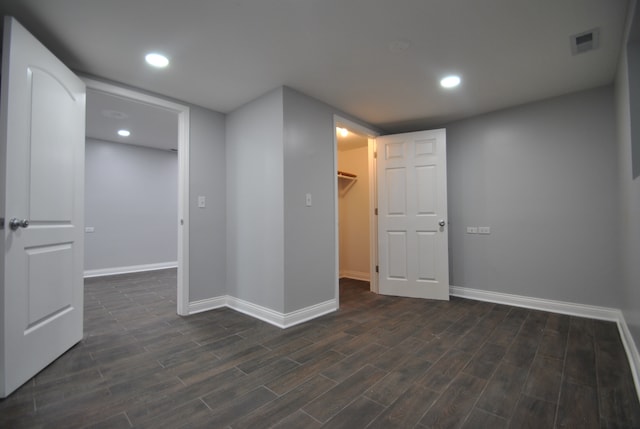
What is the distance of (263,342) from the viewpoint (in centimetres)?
239

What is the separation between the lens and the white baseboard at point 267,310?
109 inches

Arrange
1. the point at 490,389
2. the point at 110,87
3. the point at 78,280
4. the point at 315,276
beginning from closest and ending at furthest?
the point at 490,389 < the point at 78,280 < the point at 110,87 < the point at 315,276

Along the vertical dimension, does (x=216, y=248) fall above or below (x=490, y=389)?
above

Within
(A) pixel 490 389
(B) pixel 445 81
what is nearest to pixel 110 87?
(B) pixel 445 81

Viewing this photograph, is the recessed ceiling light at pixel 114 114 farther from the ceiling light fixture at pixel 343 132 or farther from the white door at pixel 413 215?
the white door at pixel 413 215

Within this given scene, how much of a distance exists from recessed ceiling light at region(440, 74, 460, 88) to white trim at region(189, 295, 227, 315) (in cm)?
325

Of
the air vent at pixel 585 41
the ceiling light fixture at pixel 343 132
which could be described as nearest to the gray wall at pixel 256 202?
the ceiling light fixture at pixel 343 132

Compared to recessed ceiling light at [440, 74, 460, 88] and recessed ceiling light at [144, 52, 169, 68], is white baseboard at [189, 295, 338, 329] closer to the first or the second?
recessed ceiling light at [144, 52, 169, 68]

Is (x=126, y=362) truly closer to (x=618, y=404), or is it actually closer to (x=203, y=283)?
(x=203, y=283)

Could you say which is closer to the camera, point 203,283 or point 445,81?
point 445,81

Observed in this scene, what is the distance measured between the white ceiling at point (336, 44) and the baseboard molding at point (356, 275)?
2.94m

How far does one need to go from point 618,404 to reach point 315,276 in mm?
2241

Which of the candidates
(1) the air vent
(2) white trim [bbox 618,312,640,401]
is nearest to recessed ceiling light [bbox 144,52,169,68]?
(1) the air vent

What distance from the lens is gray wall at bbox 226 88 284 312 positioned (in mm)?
2820
